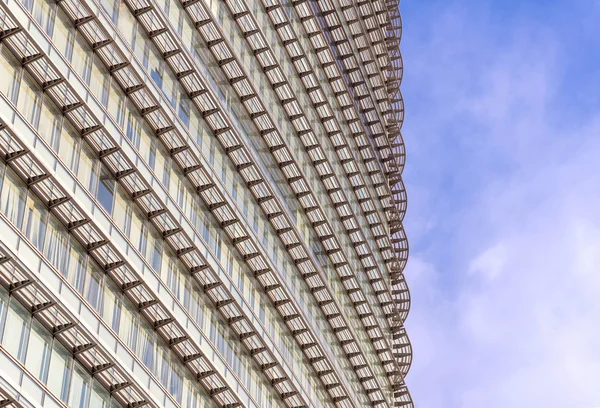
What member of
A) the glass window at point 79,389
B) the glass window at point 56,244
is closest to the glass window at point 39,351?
the glass window at point 79,389

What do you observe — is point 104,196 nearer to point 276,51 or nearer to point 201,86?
point 201,86

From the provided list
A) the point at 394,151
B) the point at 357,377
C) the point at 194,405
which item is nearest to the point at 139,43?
the point at 194,405

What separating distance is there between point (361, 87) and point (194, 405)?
4457 centimetres

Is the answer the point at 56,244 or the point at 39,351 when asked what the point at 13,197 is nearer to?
the point at 56,244

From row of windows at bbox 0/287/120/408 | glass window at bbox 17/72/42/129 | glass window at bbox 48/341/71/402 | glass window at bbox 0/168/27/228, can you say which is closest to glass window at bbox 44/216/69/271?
glass window at bbox 0/168/27/228

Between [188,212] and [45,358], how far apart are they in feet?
50.2

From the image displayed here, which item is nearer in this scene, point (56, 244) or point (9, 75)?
point (9, 75)

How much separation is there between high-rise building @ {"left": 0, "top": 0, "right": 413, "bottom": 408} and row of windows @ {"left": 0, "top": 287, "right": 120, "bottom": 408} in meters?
0.08

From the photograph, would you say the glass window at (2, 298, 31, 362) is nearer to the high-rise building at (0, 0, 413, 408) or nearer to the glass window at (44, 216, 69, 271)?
the high-rise building at (0, 0, 413, 408)

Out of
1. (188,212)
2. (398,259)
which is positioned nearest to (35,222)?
(188,212)

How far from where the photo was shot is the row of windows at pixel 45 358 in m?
39.0

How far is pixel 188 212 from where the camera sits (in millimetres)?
54688

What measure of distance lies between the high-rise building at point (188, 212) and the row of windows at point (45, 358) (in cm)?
8

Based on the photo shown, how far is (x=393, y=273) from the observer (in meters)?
92.9
